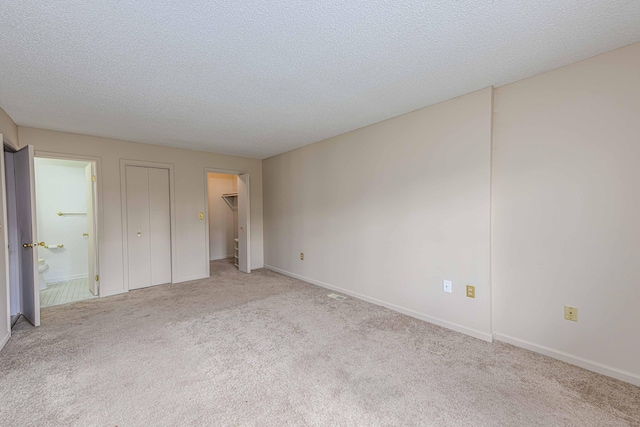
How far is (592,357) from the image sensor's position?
2.06 metres

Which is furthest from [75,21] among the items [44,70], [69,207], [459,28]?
[69,207]

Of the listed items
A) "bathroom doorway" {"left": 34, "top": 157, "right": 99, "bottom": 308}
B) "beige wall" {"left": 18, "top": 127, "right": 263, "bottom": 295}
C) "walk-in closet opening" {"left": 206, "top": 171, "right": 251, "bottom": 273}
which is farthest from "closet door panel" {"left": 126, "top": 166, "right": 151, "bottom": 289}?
"walk-in closet opening" {"left": 206, "top": 171, "right": 251, "bottom": 273}

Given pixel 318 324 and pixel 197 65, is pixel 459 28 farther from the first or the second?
pixel 318 324

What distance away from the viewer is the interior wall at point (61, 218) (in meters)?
4.62

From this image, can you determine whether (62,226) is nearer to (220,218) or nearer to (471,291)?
(220,218)

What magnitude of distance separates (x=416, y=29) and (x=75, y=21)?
2.00 meters

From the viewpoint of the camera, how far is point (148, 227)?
446 centimetres

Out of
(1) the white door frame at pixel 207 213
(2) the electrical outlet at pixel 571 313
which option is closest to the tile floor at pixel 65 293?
(1) the white door frame at pixel 207 213

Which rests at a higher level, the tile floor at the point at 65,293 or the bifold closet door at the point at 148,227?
the bifold closet door at the point at 148,227

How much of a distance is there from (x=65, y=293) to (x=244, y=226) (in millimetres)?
2892

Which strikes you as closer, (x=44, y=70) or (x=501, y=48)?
(x=501, y=48)

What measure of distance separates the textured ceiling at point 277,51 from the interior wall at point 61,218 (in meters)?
2.07

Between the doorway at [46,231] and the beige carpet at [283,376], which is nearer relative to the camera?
the beige carpet at [283,376]

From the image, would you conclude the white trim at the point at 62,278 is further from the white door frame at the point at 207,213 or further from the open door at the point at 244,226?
the open door at the point at 244,226
